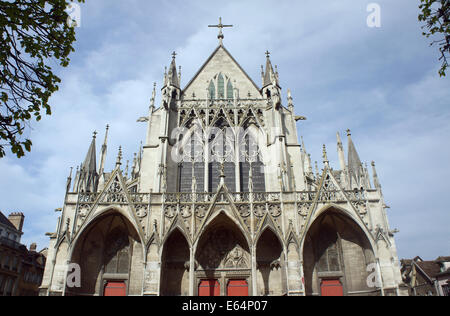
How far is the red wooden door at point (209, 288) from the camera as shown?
15.8 m

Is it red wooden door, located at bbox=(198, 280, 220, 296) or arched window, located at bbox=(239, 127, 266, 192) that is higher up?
arched window, located at bbox=(239, 127, 266, 192)

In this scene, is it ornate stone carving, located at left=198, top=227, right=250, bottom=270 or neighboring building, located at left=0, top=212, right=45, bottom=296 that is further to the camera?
neighboring building, located at left=0, top=212, right=45, bottom=296

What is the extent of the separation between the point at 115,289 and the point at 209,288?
4426mm

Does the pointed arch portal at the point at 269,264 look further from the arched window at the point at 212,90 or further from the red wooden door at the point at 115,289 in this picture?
the arched window at the point at 212,90

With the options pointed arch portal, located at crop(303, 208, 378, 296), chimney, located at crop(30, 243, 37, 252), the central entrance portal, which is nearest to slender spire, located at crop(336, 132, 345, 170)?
pointed arch portal, located at crop(303, 208, 378, 296)

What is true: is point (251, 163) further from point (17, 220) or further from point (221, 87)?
point (17, 220)

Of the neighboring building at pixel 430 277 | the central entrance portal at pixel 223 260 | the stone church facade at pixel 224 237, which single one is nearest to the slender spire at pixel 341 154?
the stone church facade at pixel 224 237

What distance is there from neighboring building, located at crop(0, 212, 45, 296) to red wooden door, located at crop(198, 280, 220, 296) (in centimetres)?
Result: 2089

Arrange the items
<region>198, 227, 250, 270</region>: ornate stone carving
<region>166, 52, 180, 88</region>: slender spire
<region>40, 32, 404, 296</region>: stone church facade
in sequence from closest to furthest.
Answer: <region>40, 32, 404, 296</region>: stone church facade
<region>198, 227, 250, 270</region>: ornate stone carving
<region>166, 52, 180, 88</region>: slender spire

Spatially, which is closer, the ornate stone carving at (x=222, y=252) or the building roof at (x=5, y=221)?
the ornate stone carving at (x=222, y=252)

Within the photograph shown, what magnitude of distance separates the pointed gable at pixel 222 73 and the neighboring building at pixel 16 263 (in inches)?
828

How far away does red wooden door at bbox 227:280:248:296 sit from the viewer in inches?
625

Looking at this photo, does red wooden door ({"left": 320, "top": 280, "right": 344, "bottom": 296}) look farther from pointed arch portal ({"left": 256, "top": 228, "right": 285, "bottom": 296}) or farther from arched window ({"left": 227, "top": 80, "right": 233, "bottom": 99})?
arched window ({"left": 227, "top": 80, "right": 233, "bottom": 99})

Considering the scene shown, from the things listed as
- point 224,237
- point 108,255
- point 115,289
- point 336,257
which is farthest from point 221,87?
point 115,289
